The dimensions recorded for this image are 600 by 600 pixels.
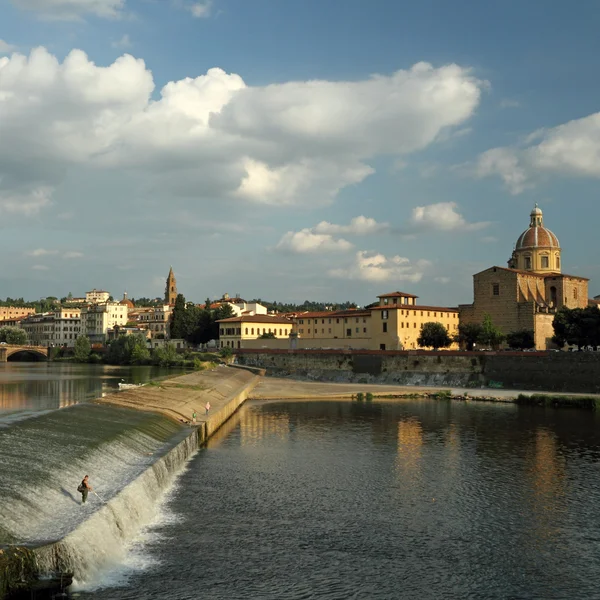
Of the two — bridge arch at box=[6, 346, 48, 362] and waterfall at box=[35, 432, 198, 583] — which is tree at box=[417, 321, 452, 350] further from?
bridge arch at box=[6, 346, 48, 362]

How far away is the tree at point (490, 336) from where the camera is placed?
9300 cm

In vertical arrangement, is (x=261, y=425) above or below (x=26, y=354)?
below

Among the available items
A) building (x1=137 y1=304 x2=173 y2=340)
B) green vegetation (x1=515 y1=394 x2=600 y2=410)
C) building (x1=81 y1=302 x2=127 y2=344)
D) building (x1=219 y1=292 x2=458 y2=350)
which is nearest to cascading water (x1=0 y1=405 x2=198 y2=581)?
green vegetation (x1=515 y1=394 x2=600 y2=410)

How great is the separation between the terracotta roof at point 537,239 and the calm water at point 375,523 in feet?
251

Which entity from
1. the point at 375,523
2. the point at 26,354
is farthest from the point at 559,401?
the point at 26,354

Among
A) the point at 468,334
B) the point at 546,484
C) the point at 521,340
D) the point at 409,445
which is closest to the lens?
the point at 546,484

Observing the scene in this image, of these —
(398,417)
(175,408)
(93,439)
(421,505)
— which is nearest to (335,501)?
(421,505)

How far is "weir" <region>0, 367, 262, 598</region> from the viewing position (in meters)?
16.2

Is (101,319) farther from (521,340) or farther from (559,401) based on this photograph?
(559,401)

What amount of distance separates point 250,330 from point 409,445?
82.9 metres

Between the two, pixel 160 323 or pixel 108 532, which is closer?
pixel 108 532

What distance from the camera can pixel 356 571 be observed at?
1811cm

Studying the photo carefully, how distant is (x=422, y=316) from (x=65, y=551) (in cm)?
8800

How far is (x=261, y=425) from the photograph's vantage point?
4628 cm
